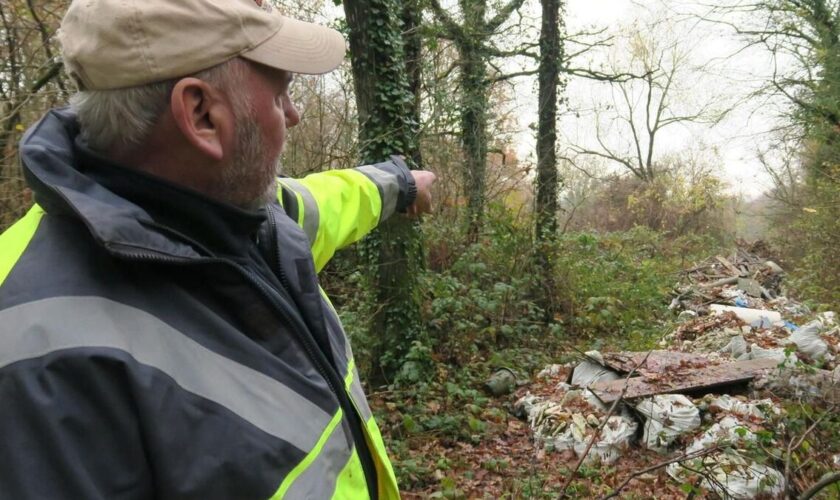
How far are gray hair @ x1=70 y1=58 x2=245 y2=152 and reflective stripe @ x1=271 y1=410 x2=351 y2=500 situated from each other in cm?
79

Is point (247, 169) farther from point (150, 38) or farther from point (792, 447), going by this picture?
point (792, 447)

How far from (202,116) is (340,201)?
3.16 feet

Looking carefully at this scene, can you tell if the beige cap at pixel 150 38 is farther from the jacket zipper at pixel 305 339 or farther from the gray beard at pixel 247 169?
the jacket zipper at pixel 305 339

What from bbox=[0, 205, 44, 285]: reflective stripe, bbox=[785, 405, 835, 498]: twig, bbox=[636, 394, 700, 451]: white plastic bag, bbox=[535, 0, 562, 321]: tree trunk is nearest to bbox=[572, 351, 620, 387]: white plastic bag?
bbox=[636, 394, 700, 451]: white plastic bag

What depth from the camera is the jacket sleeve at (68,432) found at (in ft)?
2.85

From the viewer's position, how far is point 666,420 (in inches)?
204

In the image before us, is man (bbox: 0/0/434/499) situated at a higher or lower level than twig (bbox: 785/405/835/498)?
higher

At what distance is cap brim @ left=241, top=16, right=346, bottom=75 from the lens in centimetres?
129

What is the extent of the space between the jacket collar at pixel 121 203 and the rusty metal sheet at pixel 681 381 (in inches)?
202

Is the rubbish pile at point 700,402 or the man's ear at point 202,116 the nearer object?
the man's ear at point 202,116

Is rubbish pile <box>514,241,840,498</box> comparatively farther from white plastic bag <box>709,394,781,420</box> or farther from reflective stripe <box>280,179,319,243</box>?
reflective stripe <box>280,179,319,243</box>

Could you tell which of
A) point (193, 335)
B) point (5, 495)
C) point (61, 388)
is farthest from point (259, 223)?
point (5, 495)

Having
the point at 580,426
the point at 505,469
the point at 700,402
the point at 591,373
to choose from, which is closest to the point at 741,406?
the point at 700,402

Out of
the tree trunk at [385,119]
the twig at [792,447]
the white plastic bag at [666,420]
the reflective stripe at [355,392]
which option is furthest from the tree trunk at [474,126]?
the reflective stripe at [355,392]
